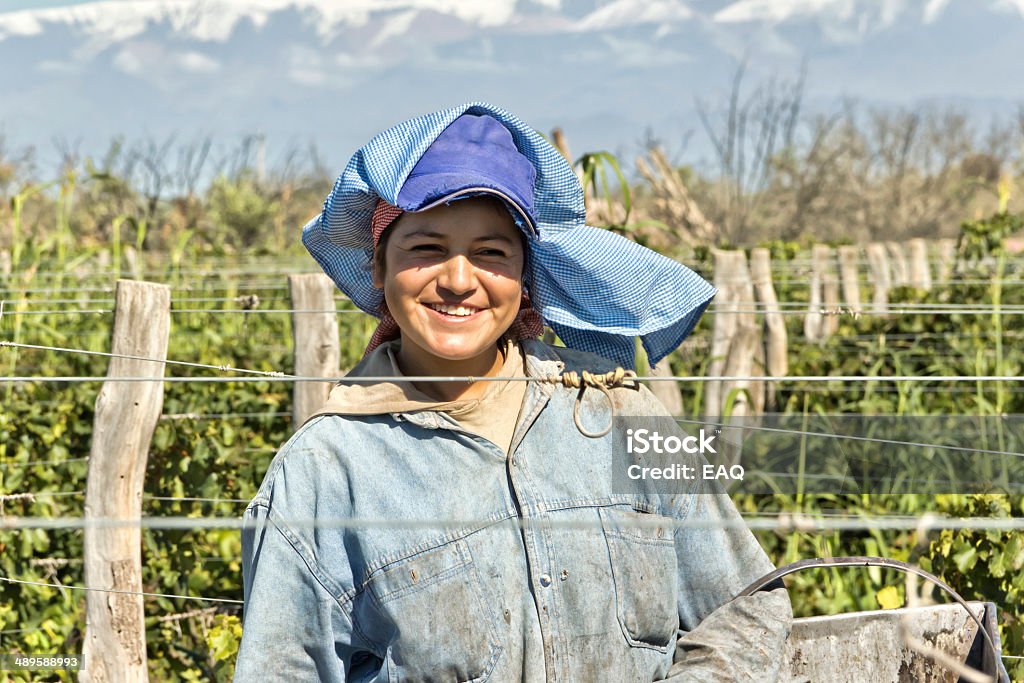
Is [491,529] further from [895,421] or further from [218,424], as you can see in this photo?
[895,421]

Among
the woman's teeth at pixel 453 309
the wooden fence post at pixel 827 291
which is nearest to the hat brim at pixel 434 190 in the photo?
the woman's teeth at pixel 453 309

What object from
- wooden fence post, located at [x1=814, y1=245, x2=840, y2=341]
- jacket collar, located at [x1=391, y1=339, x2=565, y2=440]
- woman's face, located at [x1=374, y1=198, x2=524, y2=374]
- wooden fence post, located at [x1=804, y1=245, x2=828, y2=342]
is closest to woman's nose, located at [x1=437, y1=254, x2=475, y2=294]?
woman's face, located at [x1=374, y1=198, x2=524, y2=374]

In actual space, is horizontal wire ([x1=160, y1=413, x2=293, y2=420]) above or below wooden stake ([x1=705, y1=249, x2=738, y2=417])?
below

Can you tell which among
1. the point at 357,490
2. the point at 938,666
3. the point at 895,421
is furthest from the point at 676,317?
the point at 895,421

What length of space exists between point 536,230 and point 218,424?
7.34 ft

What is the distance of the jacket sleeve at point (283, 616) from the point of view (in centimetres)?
154

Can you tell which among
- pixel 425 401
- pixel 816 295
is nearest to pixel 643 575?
pixel 425 401

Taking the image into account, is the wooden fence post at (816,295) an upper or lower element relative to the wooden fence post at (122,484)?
upper

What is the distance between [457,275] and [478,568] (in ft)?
1.47

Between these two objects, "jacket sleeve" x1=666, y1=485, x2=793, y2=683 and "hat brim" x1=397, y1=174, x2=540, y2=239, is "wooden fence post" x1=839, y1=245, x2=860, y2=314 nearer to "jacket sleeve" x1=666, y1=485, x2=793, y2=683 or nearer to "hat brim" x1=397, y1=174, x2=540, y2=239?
"jacket sleeve" x1=666, y1=485, x2=793, y2=683

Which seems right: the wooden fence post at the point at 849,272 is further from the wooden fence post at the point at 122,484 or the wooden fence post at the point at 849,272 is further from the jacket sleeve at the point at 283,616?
the jacket sleeve at the point at 283,616

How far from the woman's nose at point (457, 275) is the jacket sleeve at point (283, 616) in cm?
44

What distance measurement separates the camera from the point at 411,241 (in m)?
1.60

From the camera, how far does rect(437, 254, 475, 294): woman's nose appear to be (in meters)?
1.58
